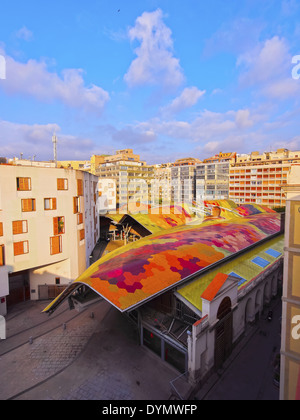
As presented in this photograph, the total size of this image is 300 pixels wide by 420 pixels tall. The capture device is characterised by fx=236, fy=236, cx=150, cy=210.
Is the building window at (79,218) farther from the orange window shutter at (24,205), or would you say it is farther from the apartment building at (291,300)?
the apartment building at (291,300)

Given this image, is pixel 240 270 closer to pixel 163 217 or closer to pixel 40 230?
pixel 40 230

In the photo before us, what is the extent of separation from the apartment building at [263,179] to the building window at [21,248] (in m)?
99.4

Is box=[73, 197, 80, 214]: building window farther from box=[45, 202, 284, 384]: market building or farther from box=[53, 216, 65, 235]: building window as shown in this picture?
box=[45, 202, 284, 384]: market building

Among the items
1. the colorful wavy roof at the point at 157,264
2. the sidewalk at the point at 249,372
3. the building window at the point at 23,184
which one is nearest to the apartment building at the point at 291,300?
the sidewalk at the point at 249,372

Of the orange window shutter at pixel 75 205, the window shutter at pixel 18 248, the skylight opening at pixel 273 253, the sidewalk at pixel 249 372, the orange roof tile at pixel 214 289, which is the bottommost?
the sidewalk at pixel 249 372

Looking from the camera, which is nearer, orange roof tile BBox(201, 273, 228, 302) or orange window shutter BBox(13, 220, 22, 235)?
orange roof tile BBox(201, 273, 228, 302)

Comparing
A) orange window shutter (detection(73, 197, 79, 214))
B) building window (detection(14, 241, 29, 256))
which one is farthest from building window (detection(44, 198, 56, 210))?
building window (detection(14, 241, 29, 256))

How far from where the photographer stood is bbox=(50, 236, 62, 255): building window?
109 ft

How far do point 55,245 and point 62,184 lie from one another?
8777 millimetres

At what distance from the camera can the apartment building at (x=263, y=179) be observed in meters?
103

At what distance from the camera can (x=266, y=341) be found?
82.3 feet

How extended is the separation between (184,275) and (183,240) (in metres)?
9.44

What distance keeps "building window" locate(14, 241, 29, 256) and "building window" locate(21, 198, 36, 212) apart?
427cm
